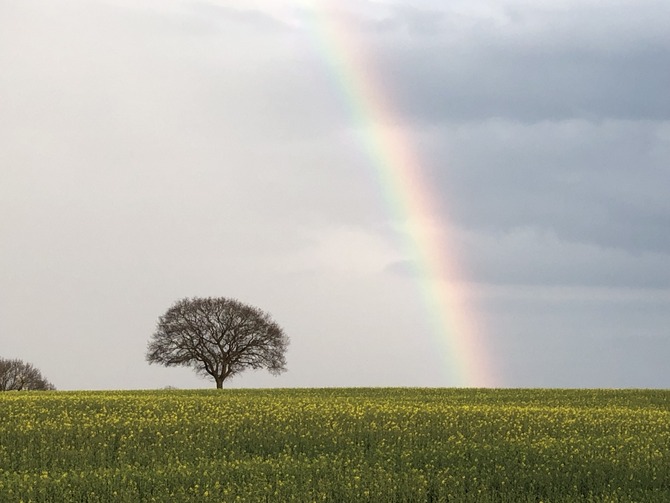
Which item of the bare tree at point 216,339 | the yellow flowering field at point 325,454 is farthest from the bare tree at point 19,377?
the yellow flowering field at point 325,454

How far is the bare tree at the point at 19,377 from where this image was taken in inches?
4139

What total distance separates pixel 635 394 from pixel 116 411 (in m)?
33.5

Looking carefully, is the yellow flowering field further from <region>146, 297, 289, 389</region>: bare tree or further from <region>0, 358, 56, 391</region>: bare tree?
<region>0, 358, 56, 391</region>: bare tree

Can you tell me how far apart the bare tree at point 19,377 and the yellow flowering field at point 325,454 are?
7908cm

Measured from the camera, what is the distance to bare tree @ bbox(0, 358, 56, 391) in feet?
345

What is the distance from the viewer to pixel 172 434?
24.1 metres

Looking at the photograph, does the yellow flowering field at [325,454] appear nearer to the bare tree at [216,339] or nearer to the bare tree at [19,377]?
the bare tree at [216,339]

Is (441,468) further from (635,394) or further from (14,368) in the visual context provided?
(14,368)

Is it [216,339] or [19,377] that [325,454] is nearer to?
[216,339]

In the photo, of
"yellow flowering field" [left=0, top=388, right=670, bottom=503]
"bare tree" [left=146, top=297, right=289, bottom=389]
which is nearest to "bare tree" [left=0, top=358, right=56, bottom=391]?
"bare tree" [left=146, top=297, right=289, bottom=389]

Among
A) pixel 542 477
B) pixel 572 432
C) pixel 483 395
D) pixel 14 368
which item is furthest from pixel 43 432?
pixel 14 368

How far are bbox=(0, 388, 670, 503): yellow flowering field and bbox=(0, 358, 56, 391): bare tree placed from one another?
7908 centimetres

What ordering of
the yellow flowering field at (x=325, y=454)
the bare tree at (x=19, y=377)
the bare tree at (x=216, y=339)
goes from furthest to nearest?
the bare tree at (x=19, y=377) < the bare tree at (x=216, y=339) < the yellow flowering field at (x=325, y=454)

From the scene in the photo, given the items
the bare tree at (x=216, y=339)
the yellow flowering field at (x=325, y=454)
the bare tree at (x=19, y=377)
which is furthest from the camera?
the bare tree at (x=19, y=377)
